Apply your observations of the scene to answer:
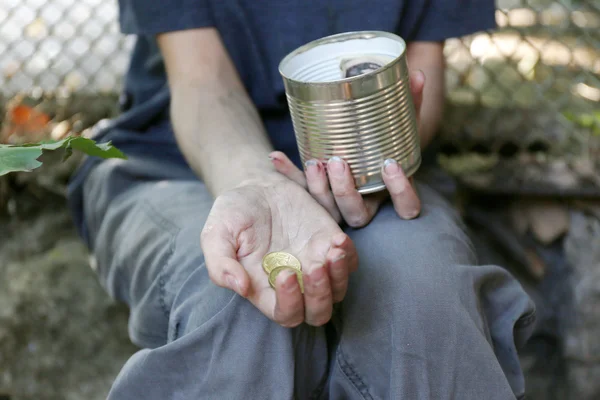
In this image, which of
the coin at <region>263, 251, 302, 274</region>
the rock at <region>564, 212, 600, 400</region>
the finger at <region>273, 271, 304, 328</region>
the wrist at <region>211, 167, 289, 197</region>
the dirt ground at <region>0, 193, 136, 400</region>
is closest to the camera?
the finger at <region>273, 271, 304, 328</region>

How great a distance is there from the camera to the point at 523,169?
1.70m

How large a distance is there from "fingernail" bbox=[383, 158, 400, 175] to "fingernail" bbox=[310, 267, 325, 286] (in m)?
0.19

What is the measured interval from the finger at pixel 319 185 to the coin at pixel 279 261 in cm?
12

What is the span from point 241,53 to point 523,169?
31.2 inches

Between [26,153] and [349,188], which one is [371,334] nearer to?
[349,188]

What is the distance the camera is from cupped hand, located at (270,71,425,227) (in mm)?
845

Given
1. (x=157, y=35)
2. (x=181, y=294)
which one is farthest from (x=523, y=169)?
(x=181, y=294)

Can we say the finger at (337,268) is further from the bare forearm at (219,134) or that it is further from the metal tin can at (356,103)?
the bare forearm at (219,134)

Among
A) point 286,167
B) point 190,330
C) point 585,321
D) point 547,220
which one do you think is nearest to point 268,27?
point 286,167

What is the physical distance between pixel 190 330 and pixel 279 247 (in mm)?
154

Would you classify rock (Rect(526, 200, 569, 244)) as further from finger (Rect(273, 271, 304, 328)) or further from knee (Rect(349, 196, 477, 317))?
finger (Rect(273, 271, 304, 328))

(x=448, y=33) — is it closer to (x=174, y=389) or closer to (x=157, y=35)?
(x=157, y=35)

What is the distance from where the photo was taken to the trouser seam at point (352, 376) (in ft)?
2.78

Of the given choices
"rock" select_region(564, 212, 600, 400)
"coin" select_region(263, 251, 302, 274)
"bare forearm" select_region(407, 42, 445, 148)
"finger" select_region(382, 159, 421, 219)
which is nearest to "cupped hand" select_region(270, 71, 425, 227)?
"finger" select_region(382, 159, 421, 219)
